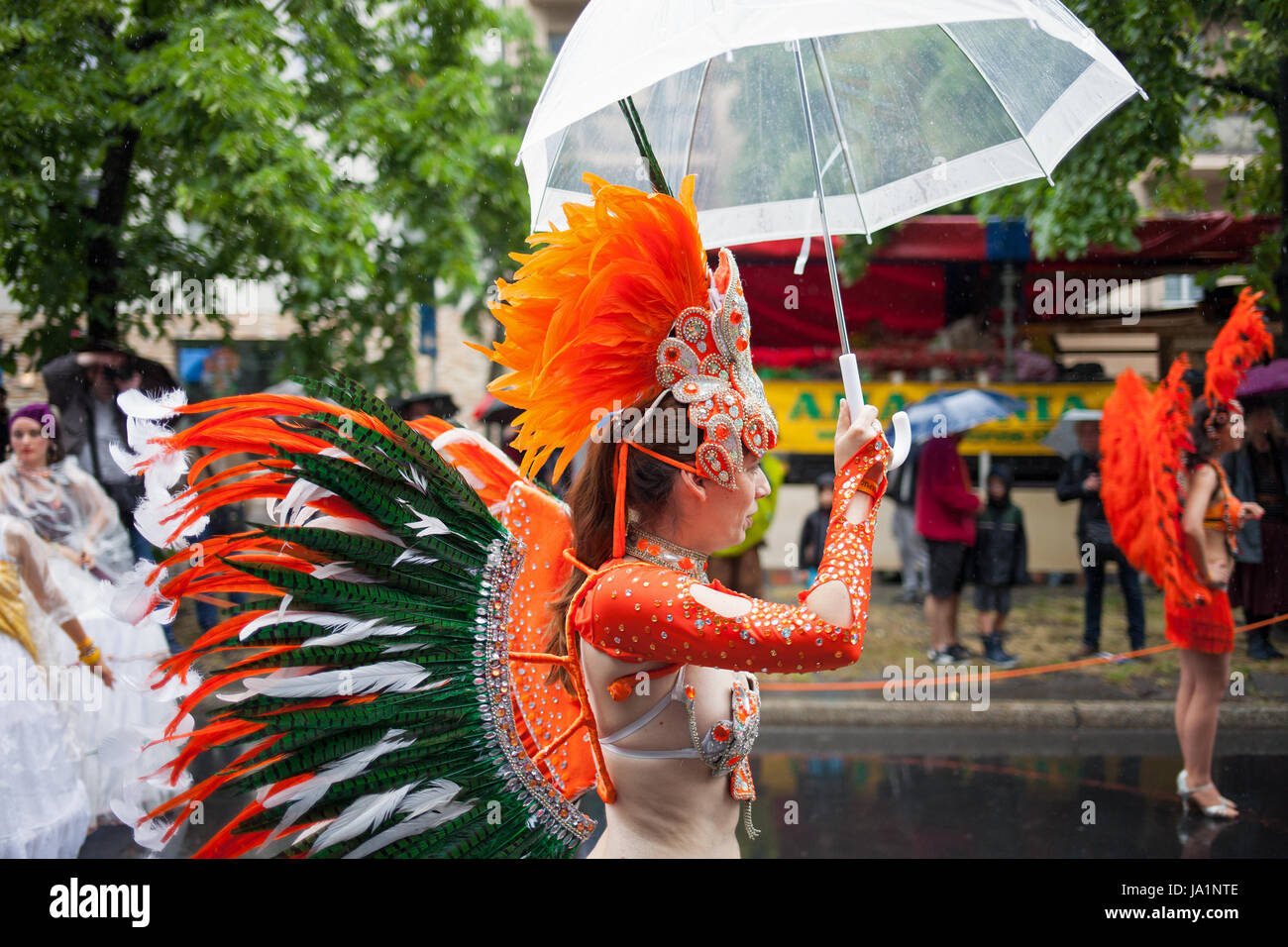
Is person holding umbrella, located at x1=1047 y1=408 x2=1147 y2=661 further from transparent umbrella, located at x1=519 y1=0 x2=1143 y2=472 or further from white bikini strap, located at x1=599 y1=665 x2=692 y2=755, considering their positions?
white bikini strap, located at x1=599 y1=665 x2=692 y2=755

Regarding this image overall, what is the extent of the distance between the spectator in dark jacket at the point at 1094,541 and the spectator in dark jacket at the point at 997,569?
1.35 ft

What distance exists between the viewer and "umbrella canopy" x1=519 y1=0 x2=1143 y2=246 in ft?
7.86

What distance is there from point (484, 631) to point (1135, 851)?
3.87 m

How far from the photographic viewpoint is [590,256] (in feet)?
5.73

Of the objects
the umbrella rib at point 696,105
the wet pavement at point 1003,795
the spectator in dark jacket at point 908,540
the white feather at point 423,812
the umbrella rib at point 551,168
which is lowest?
the wet pavement at point 1003,795

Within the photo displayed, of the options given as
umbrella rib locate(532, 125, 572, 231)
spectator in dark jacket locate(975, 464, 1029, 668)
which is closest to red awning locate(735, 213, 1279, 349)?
spectator in dark jacket locate(975, 464, 1029, 668)

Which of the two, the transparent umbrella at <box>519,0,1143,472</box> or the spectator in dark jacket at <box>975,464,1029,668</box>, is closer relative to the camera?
the transparent umbrella at <box>519,0,1143,472</box>

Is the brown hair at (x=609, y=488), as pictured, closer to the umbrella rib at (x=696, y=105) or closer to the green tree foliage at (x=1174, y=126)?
the umbrella rib at (x=696, y=105)

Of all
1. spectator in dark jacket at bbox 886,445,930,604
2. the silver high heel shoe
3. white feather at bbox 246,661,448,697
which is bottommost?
the silver high heel shoe

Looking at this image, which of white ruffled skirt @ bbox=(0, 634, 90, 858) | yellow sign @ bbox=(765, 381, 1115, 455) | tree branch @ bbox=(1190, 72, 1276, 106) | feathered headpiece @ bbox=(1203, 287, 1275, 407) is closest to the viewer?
white ruffled skirt @ bbox=(0, 634, 90, 858)

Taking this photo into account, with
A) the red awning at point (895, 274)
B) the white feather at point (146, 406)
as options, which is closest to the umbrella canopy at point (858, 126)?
the white feather at point (146, 406)

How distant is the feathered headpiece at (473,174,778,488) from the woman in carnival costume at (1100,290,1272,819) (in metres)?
3.58

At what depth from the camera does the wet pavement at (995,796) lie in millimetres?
4641

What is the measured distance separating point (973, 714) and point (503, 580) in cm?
527
